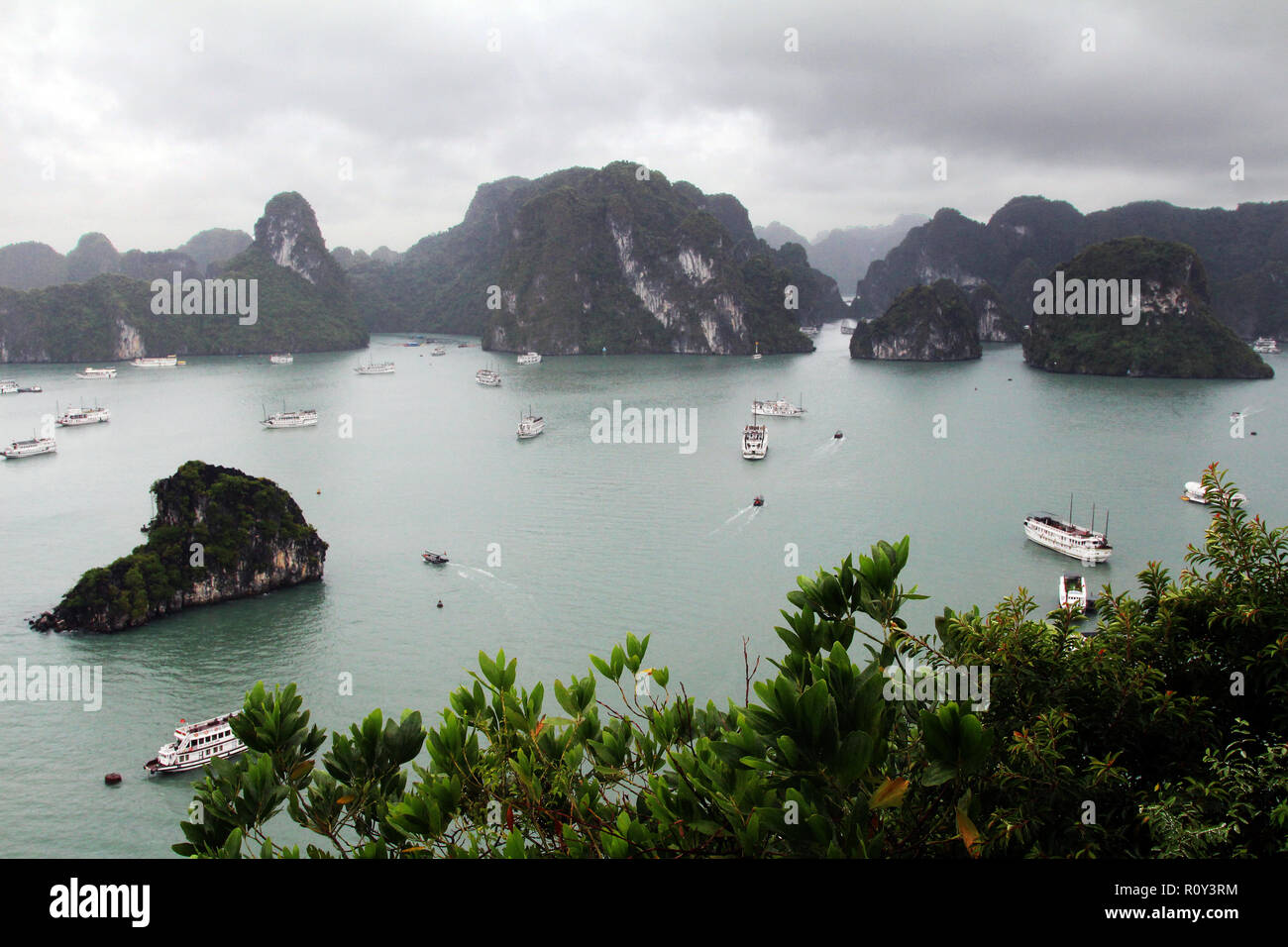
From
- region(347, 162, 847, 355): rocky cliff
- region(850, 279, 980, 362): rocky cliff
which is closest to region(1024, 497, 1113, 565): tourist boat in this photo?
region(850, 279, 980, 362): rocky cliff

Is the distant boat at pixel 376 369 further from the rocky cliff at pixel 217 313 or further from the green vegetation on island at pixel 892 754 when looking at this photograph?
the green vegetation on island at pixel 892 754

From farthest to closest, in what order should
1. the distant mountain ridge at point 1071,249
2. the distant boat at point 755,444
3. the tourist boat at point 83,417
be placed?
the distant mountain ridge at point 1071,249 → the tourist boat at point 83,417 → the distant boat at point 755,444

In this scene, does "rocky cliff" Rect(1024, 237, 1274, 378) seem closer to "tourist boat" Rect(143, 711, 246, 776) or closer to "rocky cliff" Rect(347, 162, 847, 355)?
"rocky cliff" Rect(347, 162, 847, 355)

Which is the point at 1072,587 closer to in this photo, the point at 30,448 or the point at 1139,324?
the point at 30,448

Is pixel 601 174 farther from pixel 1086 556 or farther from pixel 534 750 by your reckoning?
pixel 534 750
